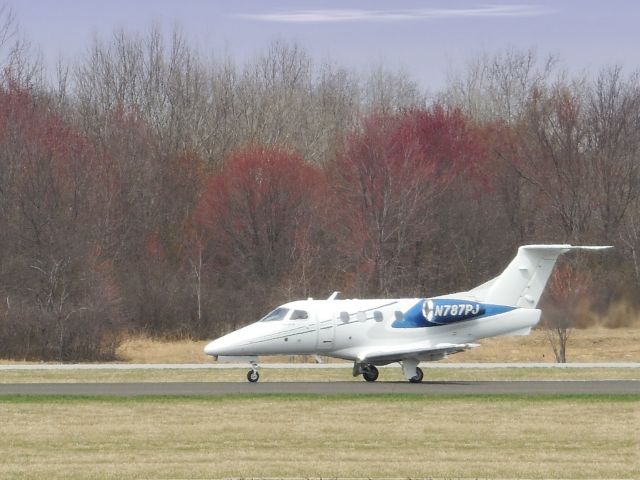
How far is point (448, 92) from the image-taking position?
106 m

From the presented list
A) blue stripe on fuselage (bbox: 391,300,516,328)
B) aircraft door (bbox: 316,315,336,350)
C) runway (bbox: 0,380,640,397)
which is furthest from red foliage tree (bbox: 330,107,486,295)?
runway (bbox: 0,380,640,397)

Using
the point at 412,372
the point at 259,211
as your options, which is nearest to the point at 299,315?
the point at 412,372

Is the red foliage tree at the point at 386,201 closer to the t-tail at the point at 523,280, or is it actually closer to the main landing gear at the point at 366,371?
the t-tail at the point at 523,280

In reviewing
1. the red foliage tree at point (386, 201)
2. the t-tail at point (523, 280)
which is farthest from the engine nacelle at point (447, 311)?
the red foliage tree at point (386, 201)

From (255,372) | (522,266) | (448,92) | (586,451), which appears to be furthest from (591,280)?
(448,92)

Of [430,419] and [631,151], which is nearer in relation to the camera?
[430,419]

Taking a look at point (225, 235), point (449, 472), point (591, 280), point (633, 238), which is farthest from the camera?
point (225, 235)

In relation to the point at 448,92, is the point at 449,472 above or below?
below

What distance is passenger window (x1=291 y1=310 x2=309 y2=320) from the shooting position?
33.7 m

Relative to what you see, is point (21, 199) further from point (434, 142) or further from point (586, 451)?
point (586, 451)

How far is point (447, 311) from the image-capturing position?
34156 mm

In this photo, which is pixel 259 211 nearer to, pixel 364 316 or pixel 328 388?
pixel 364 316

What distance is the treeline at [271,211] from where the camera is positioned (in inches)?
2290

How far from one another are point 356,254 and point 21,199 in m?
17.0
